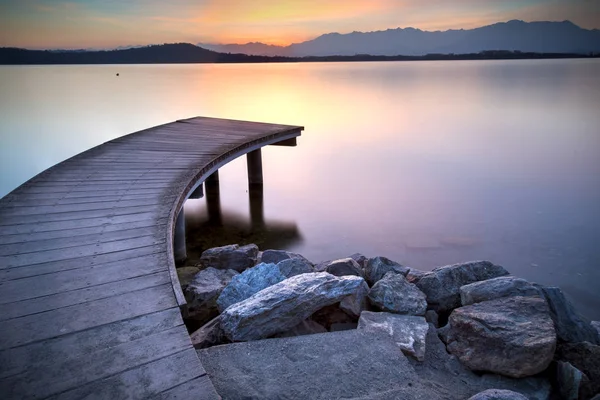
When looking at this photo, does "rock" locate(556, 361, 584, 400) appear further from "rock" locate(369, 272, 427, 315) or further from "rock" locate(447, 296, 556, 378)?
"rock" locate(369, 272, 427, 315)

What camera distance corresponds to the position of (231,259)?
597cm

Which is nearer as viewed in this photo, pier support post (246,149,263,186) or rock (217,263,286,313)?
rock (217,263,286,313)

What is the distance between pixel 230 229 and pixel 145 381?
6.36 m

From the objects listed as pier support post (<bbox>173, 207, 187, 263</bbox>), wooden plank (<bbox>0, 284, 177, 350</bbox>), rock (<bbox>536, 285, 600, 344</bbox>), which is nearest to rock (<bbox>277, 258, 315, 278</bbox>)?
pier support post (<bbox>173, 207, 187, 263</bbox>)

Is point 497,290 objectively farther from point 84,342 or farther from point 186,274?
point 186,274

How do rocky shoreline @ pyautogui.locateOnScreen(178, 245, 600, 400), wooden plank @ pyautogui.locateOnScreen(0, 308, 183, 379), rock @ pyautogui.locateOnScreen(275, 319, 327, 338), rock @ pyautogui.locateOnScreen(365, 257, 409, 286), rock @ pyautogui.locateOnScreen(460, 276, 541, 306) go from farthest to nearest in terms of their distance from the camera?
rock @ pyautogui.locateOnScreen(365, 257, 409, 286), rock @ pyautogui.locateOnScreen(460, 276, 541, 306), rock @ pyautogui.locateOnScreen(275, 319, 327, 338), rocky shoreline @ pyautogui.locateOnScreen(178, 245, 600, 400), wooden plank @ pyautogui.locateOnScreen(0, 308, 183, 379)

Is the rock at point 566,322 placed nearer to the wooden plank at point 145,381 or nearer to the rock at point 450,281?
the rock at point 450,281

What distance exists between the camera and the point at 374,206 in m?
10.2

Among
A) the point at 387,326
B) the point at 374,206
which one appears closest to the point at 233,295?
the point at 387,326

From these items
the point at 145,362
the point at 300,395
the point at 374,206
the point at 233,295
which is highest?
the point at 145,362

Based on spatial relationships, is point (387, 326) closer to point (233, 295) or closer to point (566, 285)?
point (233, 295)

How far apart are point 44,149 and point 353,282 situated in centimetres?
1546

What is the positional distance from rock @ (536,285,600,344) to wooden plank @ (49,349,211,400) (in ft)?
9.92

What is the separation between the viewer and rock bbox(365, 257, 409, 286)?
5.18 metres
